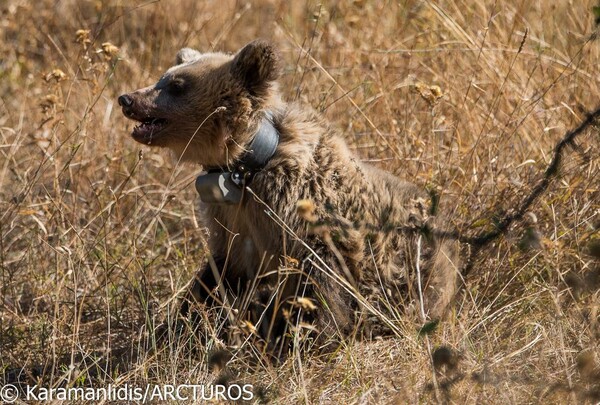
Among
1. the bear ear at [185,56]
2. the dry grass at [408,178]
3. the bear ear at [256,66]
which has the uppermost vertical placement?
the bear ear at [256,66]

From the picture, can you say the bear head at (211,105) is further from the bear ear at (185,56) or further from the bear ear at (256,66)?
the bear ear at (185,56)

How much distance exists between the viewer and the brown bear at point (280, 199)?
15.4 feet

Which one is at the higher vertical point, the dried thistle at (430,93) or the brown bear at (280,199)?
the dried thistle at (430,93)

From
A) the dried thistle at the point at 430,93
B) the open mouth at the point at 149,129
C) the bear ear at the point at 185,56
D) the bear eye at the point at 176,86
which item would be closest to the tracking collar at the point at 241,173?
the open mouth at the point at 149,129

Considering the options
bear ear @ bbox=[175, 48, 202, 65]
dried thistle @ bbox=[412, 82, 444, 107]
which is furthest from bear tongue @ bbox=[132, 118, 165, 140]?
dried thistle @ bbox=[412, 82, 444, 107]

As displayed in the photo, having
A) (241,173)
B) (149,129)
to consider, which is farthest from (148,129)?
(241,173)

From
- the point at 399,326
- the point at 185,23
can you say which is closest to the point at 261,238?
the point at 399,326

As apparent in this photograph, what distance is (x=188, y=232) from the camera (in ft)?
19.0

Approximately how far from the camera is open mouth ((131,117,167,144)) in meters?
4.90

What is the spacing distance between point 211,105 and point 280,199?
2.09 feet

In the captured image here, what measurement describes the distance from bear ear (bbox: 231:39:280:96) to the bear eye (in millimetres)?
270

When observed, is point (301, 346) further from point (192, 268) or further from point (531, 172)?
point (531, 172)

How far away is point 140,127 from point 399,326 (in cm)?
159

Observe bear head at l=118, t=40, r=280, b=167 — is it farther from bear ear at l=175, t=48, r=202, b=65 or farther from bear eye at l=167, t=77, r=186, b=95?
bear ear at l=175, t=48, r=202, b=65
